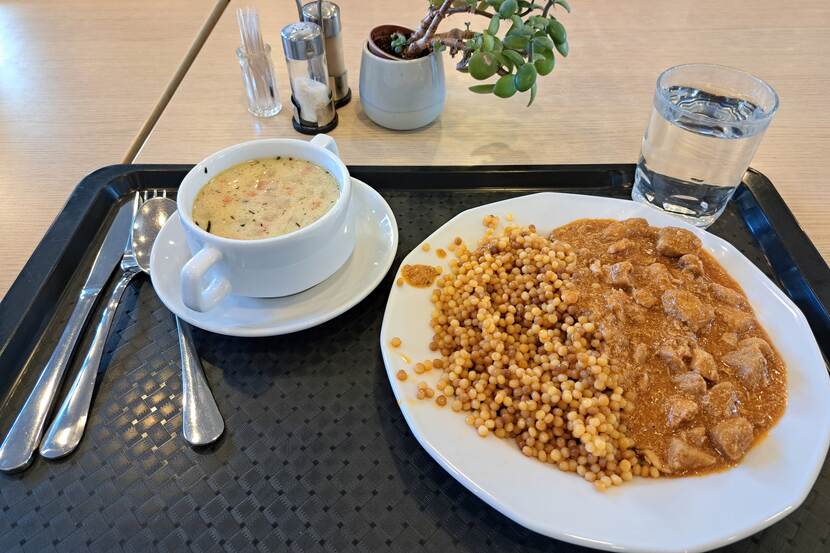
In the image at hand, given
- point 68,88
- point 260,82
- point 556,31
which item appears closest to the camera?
point 556,31

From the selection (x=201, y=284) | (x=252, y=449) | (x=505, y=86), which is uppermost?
(x=505, y=86)

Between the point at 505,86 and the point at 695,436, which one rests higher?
the point at 505,86

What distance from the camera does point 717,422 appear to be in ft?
3.07

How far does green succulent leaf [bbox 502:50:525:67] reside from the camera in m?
1.33

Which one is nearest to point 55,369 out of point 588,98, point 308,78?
point 308,78

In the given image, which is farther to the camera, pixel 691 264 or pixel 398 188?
pixel 398 188

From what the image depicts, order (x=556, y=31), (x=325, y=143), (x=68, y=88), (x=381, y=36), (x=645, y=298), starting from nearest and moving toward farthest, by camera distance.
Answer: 1. (x=645, y=298)
2. (x=325, y=143)
3. (x=556, y=31)
4. (x=381, y=36)
5. (x=68, y=88)

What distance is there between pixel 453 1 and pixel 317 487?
120cm

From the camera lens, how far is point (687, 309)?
1.06 m

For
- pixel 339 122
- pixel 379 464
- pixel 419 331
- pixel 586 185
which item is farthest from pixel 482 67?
pixel 379 464

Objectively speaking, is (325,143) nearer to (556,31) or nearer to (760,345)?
(556,31)

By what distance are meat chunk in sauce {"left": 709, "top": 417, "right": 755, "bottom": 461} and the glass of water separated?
2.01 feet

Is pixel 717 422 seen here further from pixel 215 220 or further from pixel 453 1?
pixel 453 1

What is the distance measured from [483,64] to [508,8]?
130 mm
